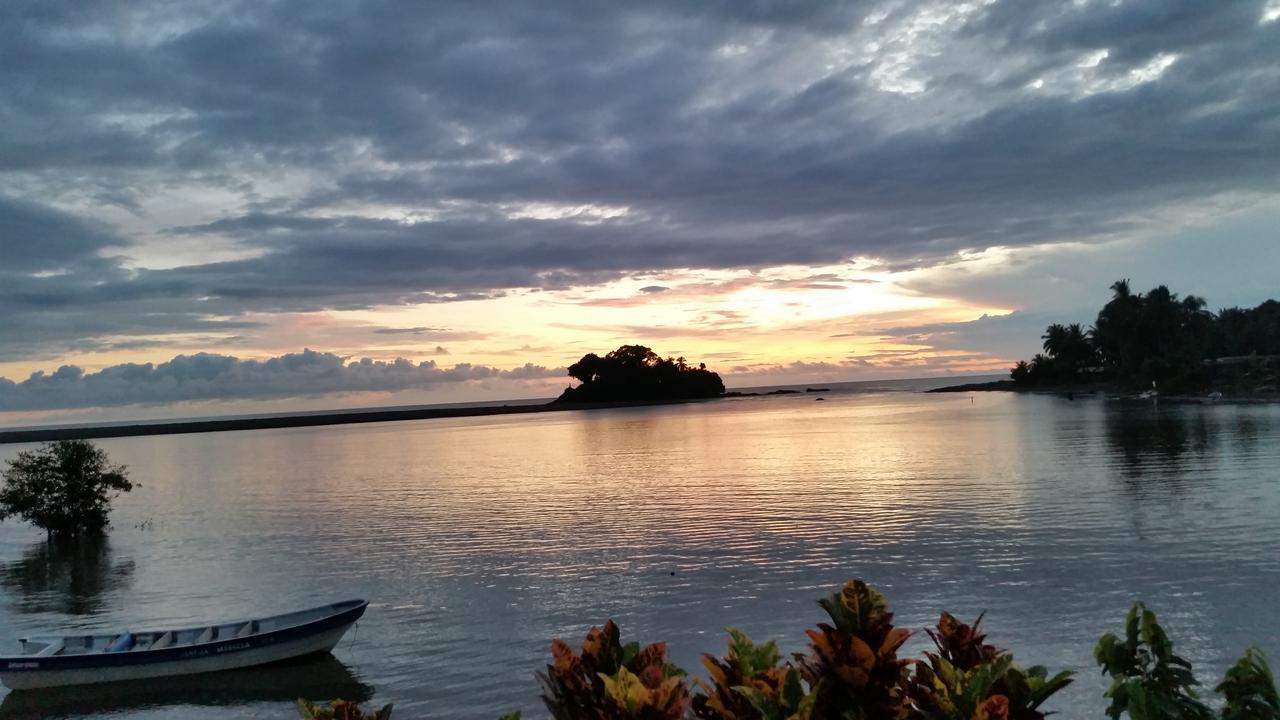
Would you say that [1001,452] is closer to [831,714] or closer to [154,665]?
[154,665]

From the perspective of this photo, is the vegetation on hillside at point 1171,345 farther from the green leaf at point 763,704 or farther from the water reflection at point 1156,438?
the green leaf at point 763,704

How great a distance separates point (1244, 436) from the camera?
53594 millimetres

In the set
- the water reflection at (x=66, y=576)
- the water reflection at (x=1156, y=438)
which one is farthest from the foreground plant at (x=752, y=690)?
the water reflection at (x=1156, y=438)

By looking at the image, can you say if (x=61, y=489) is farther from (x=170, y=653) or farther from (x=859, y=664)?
(x=859, y=664)

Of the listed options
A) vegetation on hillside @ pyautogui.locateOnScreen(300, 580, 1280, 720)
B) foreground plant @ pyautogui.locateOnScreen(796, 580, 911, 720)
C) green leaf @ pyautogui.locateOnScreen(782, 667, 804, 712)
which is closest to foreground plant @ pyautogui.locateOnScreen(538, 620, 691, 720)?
vegetation on hillside @ pyautogui.locateOnScreen(300, 580, 1280, 720)

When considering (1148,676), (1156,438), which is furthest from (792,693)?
(1156,438)

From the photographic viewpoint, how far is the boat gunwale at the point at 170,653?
665 inches

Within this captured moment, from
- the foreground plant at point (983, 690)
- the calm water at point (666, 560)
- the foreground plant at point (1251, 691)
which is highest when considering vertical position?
the foreground plant at point (983, 690)

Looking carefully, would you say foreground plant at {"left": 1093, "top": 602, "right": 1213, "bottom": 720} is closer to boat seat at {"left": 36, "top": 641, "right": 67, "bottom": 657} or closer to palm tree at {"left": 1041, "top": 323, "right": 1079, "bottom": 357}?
boat seat at {"left": 36, "top": 641, "right": 67, "bottom": 657}

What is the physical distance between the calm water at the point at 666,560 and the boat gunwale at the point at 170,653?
0.66m

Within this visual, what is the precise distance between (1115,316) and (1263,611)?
127151mm

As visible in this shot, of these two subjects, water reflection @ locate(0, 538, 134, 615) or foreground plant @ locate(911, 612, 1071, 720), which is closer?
foreground plant @ locate(911, 612, 1071, 720)

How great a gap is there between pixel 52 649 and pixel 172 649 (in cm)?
269

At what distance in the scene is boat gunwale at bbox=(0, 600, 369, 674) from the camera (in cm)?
1689
